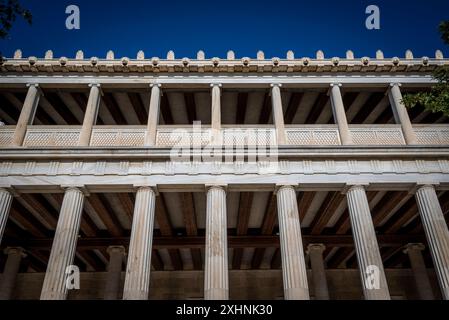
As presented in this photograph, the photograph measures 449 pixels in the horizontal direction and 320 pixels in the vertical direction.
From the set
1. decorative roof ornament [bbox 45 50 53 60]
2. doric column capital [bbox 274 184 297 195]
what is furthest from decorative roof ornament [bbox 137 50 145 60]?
doric column capital [bbox 274 184 297 195]

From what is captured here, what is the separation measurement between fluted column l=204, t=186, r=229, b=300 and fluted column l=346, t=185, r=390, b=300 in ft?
13.3

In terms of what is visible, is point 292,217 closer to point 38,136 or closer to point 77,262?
point 38,136

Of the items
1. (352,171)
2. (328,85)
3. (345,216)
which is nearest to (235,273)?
(345,216)

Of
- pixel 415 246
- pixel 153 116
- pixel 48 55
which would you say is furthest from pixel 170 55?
pixel 415 246

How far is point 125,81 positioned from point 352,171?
9.09 m

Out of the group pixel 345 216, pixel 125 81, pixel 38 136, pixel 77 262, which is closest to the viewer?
pixel 38 136

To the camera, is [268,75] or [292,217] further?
[268,75]

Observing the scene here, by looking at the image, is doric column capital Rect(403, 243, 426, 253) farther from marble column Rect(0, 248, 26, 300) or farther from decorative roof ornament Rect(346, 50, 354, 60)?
marble column Rect(0, 248, 26, 300)

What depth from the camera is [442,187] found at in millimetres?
11375

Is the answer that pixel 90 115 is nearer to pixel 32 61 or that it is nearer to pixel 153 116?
pixel 153 116

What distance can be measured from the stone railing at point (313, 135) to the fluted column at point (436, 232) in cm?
326

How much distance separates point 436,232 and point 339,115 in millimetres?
4989

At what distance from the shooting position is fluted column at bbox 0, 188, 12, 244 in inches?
422

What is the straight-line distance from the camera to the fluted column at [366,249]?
9688 mm
